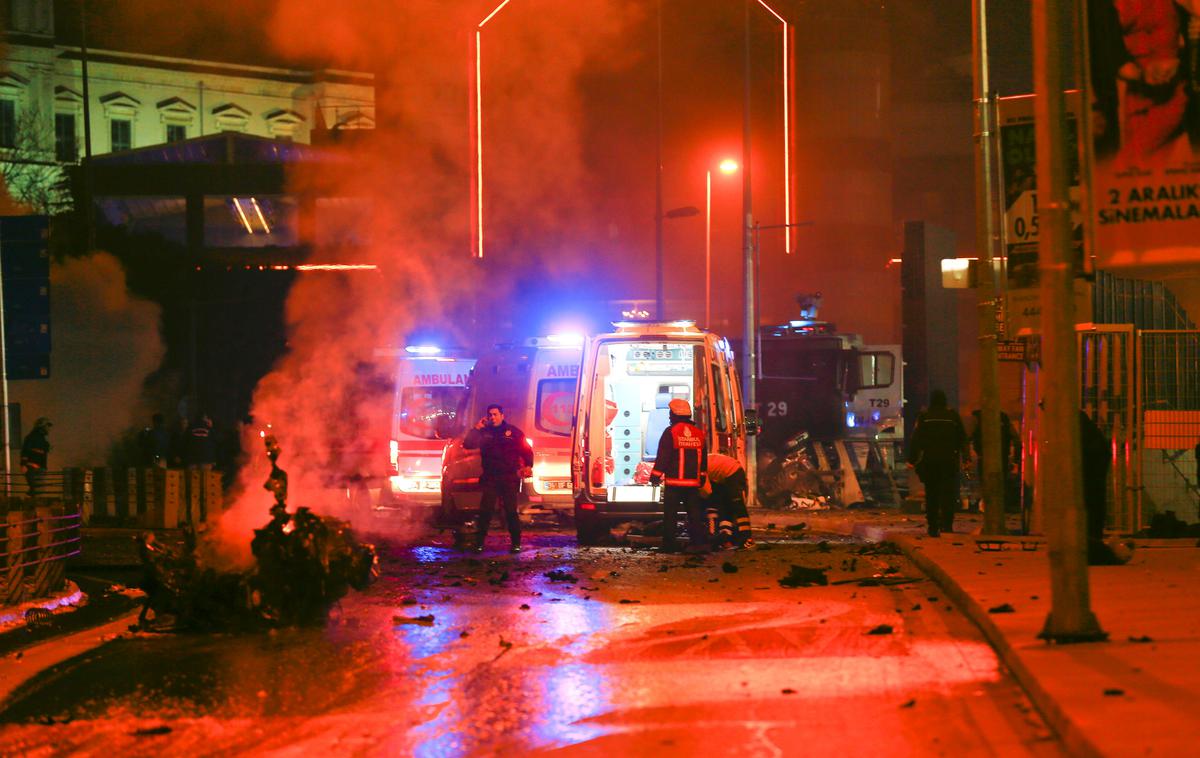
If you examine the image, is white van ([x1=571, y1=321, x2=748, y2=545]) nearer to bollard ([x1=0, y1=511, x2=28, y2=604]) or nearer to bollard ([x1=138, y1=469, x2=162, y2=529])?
bollard ([x1=0, y1=511, x2=28, y2=604])

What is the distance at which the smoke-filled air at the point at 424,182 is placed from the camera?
22.5 m

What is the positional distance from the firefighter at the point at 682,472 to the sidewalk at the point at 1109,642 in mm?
2331

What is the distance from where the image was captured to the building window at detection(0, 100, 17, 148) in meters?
70.3

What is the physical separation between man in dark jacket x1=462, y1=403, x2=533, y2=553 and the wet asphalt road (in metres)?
3.76

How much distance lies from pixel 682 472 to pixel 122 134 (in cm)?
7373

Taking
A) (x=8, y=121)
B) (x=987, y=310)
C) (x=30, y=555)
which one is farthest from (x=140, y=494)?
(x=8, y=121)

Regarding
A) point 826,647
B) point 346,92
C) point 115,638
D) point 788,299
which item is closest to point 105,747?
point 115,638

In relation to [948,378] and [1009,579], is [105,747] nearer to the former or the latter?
[1009,579]

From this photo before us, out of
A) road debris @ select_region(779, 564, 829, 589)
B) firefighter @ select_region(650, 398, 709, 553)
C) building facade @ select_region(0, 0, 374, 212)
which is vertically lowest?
road debris @ select_region(779, 564, 829, 589)

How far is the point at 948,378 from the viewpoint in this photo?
21688mm

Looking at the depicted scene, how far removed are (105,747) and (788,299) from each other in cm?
3620

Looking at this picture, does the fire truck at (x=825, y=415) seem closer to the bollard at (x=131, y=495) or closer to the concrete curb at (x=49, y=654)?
the bollard at (x=131, y=495)

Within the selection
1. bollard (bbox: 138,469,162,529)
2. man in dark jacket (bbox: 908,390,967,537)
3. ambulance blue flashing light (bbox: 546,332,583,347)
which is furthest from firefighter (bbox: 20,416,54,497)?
man in dark jacket (bbox: 908,390,967,537)

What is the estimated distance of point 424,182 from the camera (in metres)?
27.1
